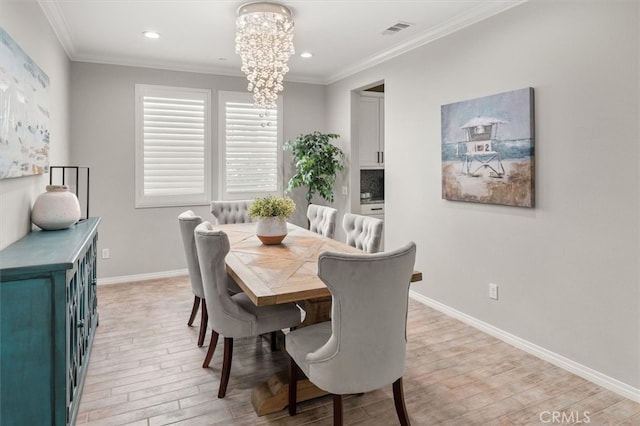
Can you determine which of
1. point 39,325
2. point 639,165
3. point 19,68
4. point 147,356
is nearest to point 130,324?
point 147,356

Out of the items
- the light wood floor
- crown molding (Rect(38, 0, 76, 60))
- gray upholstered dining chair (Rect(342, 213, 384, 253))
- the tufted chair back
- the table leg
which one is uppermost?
crown molding (Rect(38, 0, 76, 60))

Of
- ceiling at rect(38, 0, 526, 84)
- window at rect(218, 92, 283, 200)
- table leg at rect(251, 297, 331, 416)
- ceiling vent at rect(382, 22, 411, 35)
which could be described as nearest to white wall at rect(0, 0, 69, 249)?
ceiling at rect(38, 0, 526, 84)

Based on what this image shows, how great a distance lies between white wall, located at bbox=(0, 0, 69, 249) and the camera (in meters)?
2.20

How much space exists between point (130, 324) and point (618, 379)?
12.2 feet

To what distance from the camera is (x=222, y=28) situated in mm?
3715

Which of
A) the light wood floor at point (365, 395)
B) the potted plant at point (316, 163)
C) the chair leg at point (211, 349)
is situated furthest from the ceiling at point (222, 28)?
the light wood floor at point (365, 395)

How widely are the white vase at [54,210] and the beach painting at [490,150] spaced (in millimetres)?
3076

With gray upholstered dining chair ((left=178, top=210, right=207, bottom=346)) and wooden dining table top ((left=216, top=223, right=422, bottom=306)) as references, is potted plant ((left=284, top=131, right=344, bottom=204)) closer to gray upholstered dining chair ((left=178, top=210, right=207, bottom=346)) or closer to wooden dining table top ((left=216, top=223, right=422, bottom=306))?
wooden dining table top ((left=216, top=223, right=422, bottom=306))

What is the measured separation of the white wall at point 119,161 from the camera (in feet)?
15.0

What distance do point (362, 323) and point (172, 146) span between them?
4.12 metres

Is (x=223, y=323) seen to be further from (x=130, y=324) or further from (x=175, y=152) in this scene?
(x=175, y=152)

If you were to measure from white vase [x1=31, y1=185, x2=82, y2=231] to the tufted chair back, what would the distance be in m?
1.66

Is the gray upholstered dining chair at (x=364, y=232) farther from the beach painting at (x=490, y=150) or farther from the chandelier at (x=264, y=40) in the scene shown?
Result: the chandelier at (x=264, y=40)

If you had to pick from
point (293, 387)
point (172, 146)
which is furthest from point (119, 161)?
point (293, 387)
